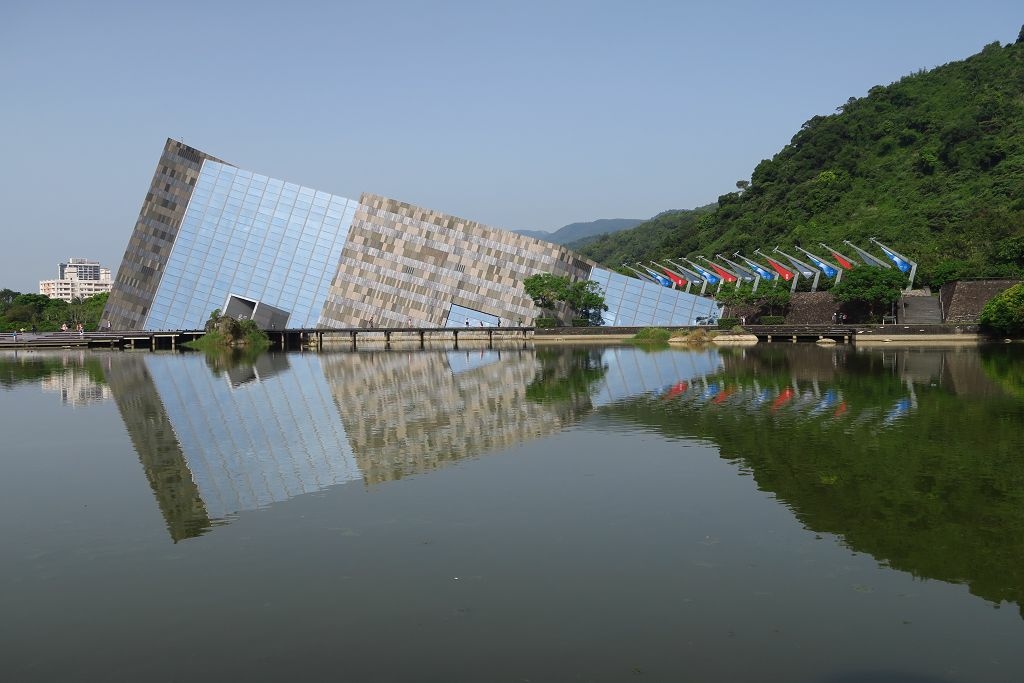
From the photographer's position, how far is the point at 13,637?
8.27m

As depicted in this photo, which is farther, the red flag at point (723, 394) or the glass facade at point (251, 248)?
the glass facade at point (251, 248)

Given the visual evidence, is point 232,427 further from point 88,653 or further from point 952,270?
point 952,270

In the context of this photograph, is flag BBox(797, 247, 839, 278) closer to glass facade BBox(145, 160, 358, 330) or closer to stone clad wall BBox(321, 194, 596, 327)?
stone clad wall BBox(321, 194, 596, 327)

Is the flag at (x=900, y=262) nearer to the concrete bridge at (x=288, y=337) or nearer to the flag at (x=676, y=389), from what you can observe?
the concrete bridge at (x=288, y=337)

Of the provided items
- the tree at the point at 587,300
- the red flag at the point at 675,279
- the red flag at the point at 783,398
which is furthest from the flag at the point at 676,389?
the red flag at the point at 675,279

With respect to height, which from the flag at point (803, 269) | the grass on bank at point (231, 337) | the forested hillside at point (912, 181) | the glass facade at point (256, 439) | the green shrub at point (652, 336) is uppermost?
the forested hillside at point (912, 181)

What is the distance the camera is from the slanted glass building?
70.9 m

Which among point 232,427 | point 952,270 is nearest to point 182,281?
point 232,427

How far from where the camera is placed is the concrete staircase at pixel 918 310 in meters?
70.6

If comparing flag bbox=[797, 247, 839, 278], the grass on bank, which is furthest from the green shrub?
the grass on bank

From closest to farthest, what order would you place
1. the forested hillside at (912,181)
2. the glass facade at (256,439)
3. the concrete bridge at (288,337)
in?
1. the glass facade at (256,439)
2. the concrete bridge at (288,337)
3. the forested hillside at (912,181)

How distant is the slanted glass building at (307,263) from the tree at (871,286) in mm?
10979

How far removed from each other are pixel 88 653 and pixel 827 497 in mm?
9213

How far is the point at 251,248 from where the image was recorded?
2798 inches
